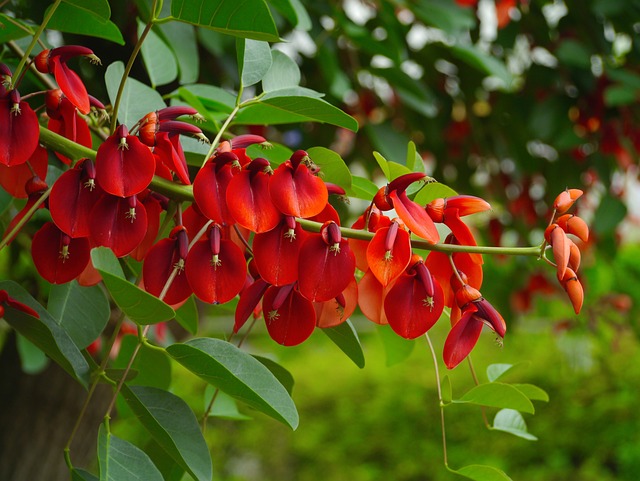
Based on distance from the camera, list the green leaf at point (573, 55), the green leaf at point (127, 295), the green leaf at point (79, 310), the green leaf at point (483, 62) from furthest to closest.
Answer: the green leaf at point (573, 55), the green leaf at point (483, 62), the green leaf at point (79, 310), the green leaf at point (127, 295)

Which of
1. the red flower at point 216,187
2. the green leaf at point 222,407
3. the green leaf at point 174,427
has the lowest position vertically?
the green leaf at point 222,407

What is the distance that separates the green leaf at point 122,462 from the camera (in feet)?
1.46

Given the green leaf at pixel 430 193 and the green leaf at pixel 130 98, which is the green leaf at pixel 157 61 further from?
the green leaf at pixel 430 193

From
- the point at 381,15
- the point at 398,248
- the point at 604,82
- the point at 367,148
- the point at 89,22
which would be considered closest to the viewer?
the point at 398,248

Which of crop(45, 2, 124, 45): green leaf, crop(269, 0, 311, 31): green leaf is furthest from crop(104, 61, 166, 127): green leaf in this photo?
crop(269, 0, 311, 31): green leaf

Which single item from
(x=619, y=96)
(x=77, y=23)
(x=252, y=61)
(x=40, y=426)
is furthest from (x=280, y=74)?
(x=40, y=426)

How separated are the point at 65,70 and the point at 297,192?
17cm

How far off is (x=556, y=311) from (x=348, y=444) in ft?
3.65

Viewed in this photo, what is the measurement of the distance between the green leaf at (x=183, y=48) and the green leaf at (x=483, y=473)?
0.48 metres

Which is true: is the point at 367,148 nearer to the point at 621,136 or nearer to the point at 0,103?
the point at 621,136

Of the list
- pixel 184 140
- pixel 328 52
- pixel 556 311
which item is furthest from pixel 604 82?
pixel 556 311

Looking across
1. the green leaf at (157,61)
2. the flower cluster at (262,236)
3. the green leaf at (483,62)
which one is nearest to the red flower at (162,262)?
the flower cluster at (262,236)

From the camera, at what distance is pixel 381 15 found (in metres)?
1.26

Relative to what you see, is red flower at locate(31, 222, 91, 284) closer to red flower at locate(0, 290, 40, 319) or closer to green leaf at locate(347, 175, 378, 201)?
red flower at locate(0, 290, 40, 319)
